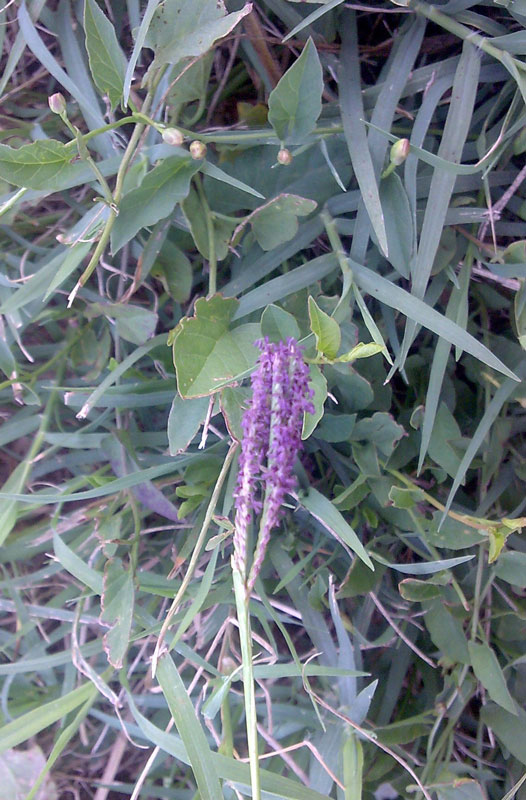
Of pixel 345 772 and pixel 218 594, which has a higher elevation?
pixel 218 594

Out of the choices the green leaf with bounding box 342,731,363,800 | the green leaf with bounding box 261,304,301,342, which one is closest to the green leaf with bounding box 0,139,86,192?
the green leaf with bounding box 261,304,301,342

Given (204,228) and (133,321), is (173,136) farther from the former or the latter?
(133,321)

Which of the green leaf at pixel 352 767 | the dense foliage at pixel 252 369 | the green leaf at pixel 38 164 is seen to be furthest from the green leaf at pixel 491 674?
the green leaf at pixel 38 164

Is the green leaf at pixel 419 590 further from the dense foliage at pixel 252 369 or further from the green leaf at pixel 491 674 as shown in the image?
the green leaf at pixel 491 674

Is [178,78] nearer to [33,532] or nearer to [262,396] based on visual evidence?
[262,396]

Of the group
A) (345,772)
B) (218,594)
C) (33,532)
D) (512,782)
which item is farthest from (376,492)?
(33,532)

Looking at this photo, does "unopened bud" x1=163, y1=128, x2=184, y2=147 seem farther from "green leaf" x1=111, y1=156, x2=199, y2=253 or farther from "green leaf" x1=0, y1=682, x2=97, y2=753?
"green leaf" x1=0, y1=682, x2=97, y2=753

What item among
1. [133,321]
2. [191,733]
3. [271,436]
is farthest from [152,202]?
[191,733]
